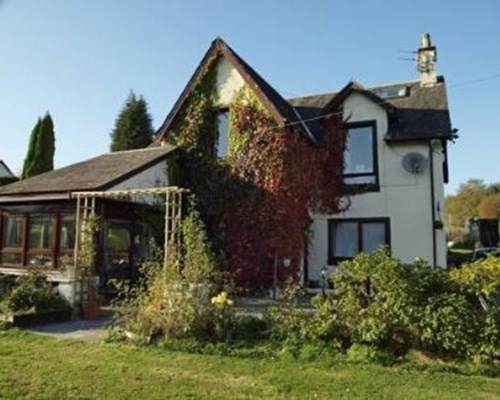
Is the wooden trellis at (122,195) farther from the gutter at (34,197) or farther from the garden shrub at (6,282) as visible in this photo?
the garden shrub at (6,282)

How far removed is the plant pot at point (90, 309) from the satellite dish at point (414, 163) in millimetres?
12169

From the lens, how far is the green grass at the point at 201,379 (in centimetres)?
682

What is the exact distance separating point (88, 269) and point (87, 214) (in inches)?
93.2

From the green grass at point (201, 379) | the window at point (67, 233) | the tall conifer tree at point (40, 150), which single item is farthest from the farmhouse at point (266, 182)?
the tall conifer tree at point (40, 150)

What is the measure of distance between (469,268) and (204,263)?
17.7ft

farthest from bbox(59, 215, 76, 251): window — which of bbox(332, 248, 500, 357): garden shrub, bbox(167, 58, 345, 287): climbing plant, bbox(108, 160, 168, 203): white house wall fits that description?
bbox(332, 248, 500, 357): garden shrub

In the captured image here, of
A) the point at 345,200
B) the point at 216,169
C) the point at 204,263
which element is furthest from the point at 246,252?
the point at 204,263

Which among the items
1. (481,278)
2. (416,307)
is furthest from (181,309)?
(481,278)

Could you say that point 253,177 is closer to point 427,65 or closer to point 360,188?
point 360,188

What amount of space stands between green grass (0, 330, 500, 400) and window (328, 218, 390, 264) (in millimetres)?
11609

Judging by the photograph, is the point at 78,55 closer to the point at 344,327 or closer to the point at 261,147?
the point at 261,147

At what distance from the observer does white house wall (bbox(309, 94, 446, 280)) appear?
740 inches

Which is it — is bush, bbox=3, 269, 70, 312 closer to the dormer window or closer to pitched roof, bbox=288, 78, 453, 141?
the dormer window

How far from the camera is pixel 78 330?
1173 cm
